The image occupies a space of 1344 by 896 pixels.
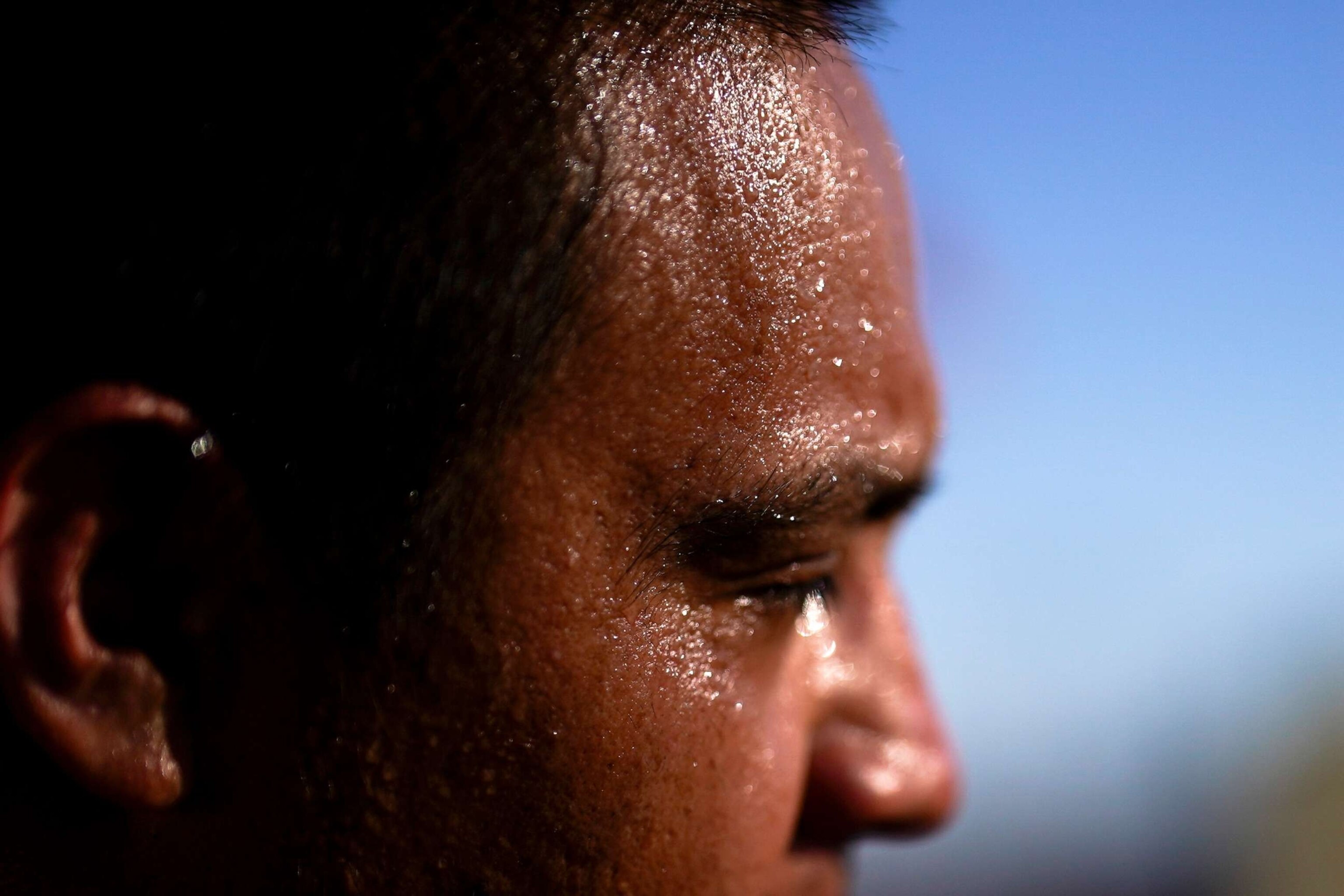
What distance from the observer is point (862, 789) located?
1.53m

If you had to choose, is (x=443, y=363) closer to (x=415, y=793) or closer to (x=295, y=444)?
(x=295, y=444)

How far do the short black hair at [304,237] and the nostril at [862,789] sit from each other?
63 centimetres

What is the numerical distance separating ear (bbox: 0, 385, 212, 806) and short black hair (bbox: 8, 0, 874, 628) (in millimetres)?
53

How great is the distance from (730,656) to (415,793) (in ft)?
1.11

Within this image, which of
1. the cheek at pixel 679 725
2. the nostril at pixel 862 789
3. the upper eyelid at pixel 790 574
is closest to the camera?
the cheek at pixel 679 725

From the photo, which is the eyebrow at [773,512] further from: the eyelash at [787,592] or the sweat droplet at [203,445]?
the sweat droplet at [203,445]

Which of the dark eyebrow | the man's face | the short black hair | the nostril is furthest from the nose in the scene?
the short black hair

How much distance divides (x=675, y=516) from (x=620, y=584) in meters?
0.08

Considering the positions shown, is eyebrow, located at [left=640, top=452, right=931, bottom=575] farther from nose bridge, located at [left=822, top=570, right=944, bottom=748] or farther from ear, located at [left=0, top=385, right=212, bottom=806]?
ear, located at [left=0, top=385, right=212, bottom=806]

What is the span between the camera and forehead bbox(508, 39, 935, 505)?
119cm

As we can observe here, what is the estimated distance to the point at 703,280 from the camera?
3.97 feet

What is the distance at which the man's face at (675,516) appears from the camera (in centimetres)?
116

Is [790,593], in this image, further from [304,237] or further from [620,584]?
[304,237]

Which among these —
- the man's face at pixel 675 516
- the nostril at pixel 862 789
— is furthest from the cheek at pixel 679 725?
the nostril at pixel 862 789
